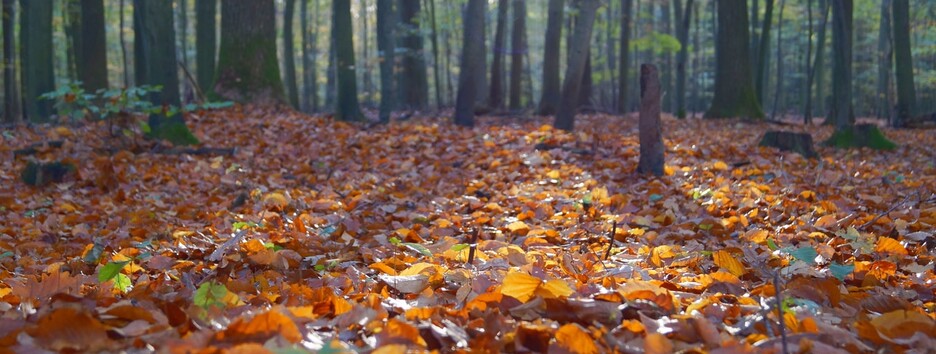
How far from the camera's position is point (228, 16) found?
12.7 m

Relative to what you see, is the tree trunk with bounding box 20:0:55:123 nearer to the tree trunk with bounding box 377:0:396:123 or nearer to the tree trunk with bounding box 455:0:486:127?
the tree trunk with bounding box 377:0:396:123

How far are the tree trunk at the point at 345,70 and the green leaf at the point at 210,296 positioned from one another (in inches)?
390

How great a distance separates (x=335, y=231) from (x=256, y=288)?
1694 millimetres

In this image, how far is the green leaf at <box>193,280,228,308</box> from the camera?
2.12 m

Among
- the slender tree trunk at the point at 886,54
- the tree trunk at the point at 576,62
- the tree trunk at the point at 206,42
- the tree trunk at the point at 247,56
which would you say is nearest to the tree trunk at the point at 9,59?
the tree trunk at the point at 206,42

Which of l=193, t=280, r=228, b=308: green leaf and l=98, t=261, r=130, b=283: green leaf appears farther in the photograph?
l=98, t=261, r=130, b=283: green leaf

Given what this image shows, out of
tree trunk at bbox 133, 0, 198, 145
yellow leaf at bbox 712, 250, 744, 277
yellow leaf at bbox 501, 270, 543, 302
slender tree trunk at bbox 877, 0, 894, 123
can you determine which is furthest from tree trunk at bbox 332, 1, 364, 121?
slender tree trunk at bbox 877, 0, 894, 123

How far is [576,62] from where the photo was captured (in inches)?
430

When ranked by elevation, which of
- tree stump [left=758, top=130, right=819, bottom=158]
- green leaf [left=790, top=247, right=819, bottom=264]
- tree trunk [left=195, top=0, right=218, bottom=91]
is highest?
tree trunk [left=195, top=0, right=218, bottom=91]

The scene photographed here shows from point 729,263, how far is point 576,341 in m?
1.61

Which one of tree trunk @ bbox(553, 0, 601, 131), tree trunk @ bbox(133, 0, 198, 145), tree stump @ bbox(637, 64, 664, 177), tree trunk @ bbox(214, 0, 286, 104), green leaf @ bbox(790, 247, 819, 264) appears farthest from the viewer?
Result: tree trunk @ bbox(214, 0, 286, 104)

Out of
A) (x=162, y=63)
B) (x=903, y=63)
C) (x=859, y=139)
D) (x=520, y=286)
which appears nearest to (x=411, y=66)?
(x=162, y=63)

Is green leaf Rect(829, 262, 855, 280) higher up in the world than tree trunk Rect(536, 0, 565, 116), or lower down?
lower down

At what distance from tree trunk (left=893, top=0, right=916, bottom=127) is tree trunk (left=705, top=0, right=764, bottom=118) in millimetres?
3778
